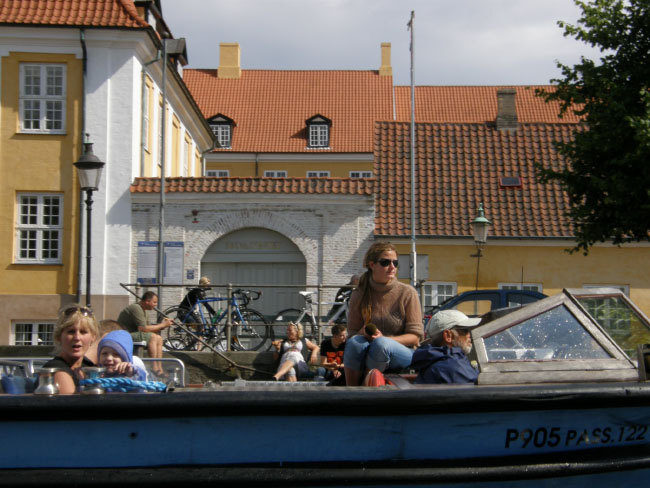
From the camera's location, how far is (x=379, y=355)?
18.9ft

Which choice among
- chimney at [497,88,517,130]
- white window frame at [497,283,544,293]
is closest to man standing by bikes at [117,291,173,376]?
white window frame at [497,283,544,293]

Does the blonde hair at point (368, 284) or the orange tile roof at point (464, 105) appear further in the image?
the orange tile roof at point (464, 105)

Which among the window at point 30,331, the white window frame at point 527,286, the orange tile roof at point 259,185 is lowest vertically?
the window at point 30,331

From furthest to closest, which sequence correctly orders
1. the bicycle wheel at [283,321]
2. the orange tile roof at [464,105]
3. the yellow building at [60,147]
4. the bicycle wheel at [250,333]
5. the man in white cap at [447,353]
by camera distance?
the orange tile roof at [464,105]
the yellow building at [60,147]
the bicycle wheel at [283,321]
the bicycle wheel at [250,333]
the man in white cap at [447,353]

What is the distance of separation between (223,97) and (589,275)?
32195mm

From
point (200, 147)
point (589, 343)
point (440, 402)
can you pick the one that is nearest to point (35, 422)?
point (440, 402)

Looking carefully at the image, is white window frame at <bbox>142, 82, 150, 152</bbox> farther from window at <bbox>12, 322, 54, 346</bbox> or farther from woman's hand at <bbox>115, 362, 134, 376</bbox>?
woman's hand at <bbox>115, 362, 134, 376</bbox>

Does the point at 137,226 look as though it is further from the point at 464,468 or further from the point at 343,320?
the point at 464,468

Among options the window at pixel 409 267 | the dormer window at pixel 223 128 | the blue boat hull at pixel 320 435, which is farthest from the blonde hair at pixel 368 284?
the dormer window at pixel 223 128

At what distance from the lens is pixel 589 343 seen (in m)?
5.48

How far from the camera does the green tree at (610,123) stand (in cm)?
1934

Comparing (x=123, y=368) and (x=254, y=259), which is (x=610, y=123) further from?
(x=123, y=368)

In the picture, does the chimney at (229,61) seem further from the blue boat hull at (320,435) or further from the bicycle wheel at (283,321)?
the blue boat hull at (320,435)

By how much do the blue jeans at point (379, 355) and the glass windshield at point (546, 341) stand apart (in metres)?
0.66
